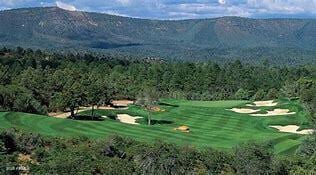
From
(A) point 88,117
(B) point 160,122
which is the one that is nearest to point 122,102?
(B) point 160,122

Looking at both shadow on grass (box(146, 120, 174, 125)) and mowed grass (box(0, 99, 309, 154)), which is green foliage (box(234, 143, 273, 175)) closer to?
mowed grass (box(0, 99, 309, 154))

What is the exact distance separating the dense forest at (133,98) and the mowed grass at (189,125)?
465cm

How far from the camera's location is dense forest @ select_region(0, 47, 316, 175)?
Answer: 133ft

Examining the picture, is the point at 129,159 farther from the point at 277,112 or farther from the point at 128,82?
the point at 128,82

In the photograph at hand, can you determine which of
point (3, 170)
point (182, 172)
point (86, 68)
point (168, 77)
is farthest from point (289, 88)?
point (3, 170)

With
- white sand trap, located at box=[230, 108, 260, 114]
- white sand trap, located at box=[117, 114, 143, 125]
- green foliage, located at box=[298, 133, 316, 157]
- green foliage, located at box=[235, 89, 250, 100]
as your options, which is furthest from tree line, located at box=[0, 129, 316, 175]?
green foliage, located at box=[235, 89, 250, 100]

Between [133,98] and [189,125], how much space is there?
1595 inches

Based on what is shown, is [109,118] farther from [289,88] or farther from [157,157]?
[289,88]

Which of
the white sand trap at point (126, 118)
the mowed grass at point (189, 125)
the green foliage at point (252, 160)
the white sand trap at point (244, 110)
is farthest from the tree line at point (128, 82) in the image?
the green foliage at point (252, 160)

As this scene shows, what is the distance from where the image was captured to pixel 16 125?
56688 millimetres

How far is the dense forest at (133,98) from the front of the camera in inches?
1591

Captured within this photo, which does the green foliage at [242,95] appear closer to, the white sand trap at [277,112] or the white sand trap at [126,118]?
the white sand trap at [277,112]

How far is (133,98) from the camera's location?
376 ft

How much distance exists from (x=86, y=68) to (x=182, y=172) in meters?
95.7
